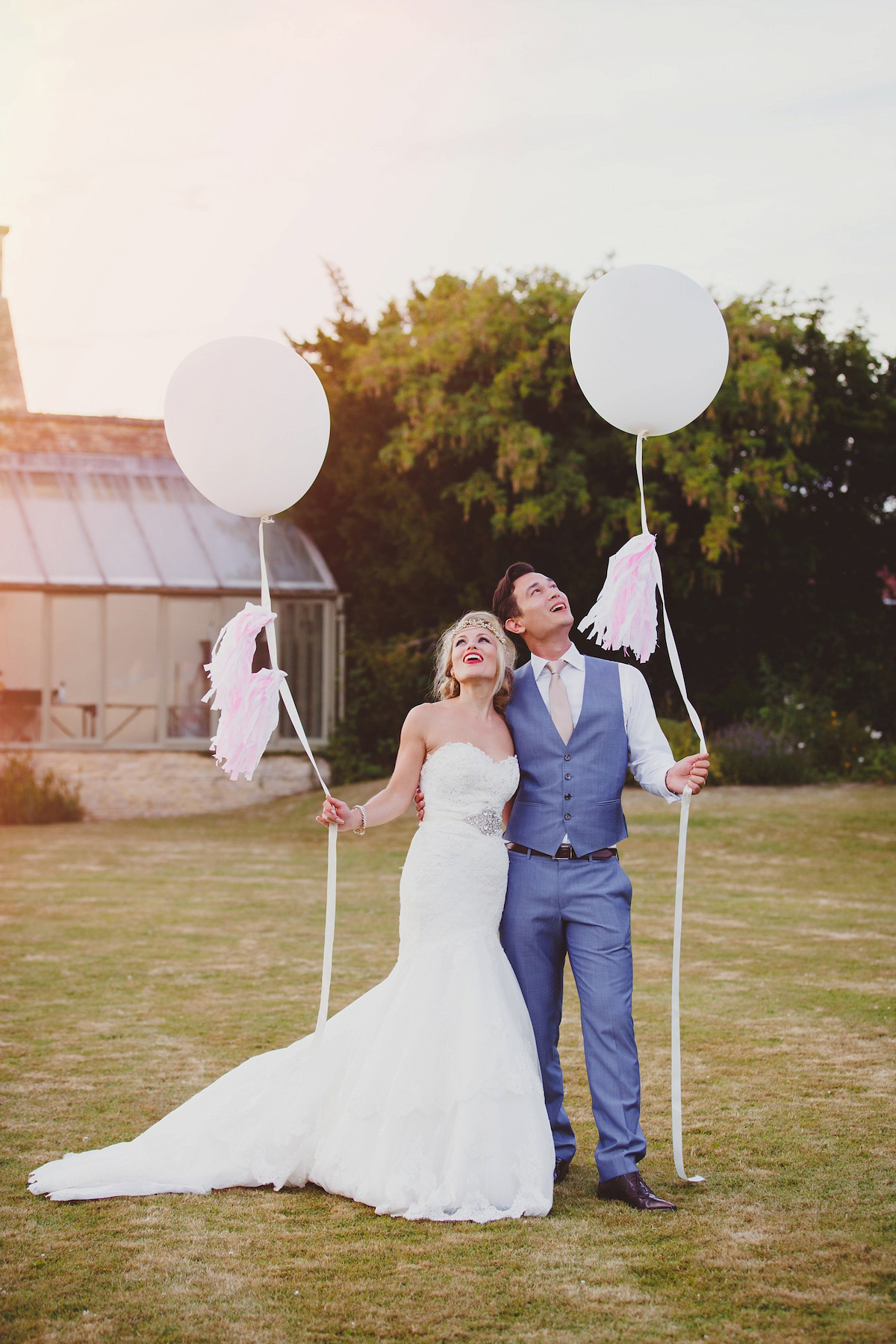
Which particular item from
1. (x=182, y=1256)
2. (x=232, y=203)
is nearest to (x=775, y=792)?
(x=232, y=203)

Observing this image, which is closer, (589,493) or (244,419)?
(244,419)

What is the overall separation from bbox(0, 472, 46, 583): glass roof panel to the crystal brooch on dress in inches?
530

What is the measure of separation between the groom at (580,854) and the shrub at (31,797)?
41.1 ft

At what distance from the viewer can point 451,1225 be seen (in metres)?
3.25

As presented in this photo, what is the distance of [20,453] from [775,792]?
1193 cm

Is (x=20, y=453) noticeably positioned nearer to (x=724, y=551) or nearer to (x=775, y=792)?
(x=724, y=551)

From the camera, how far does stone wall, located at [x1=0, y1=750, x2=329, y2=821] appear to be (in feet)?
53.1

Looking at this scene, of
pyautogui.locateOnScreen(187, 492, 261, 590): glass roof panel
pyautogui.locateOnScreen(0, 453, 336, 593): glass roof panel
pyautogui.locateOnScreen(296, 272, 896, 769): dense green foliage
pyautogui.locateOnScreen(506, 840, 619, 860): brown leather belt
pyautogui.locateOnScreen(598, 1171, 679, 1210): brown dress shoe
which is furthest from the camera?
pyautogui.locateOnScreen(187, 492, 261, 590): glass roof panel

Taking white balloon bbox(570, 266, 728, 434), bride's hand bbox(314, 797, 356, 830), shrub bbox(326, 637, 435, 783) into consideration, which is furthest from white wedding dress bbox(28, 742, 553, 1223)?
Answer: shrub bbox(326, 637, 435, 783)

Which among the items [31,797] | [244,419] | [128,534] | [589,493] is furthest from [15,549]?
[244,419]

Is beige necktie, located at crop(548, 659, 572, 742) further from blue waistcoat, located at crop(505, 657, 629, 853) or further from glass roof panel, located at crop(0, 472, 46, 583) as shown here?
glass roof panel, located at crop(0, 472, 46, 583)

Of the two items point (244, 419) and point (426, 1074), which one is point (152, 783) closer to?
point (244, 419)

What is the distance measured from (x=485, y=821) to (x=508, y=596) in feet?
2.36

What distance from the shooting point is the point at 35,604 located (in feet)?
53.8
